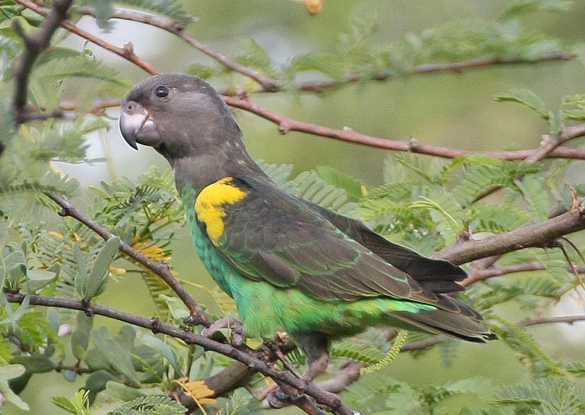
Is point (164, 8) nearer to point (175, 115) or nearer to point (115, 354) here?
point (115, 354)

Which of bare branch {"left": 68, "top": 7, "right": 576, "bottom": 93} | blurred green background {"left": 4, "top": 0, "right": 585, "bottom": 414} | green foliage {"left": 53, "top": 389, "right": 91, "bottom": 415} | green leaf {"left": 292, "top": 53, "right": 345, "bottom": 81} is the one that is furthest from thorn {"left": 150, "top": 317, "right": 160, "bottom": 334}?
blurred green background {"left": 4, "top": 0, "right": 585, "bottom": 414}

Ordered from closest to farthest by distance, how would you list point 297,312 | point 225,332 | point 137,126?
point 225,332 → point 297,312 → point 137,126

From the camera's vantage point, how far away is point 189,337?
99.3 inches

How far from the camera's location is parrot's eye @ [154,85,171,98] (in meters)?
4.14

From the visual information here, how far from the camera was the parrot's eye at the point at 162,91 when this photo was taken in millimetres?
4137

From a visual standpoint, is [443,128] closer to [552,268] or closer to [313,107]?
[313,107]

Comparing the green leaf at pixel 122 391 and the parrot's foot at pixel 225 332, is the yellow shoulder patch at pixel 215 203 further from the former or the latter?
the green leaf at pixel 122 391

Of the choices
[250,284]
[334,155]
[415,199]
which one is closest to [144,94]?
[250,284]

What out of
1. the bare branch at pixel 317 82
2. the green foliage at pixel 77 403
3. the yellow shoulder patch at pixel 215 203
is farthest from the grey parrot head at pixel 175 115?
the green foliage at pixel 77 403

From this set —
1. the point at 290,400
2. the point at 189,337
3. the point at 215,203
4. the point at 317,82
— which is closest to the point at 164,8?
the point at 189,337

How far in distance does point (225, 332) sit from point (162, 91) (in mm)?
1642

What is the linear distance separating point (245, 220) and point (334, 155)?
4086 mm

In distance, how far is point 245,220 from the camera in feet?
11.8

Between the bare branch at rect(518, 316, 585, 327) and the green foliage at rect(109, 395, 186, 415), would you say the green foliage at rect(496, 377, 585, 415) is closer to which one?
the bare branch at rect(518, 316, 585, 327)
